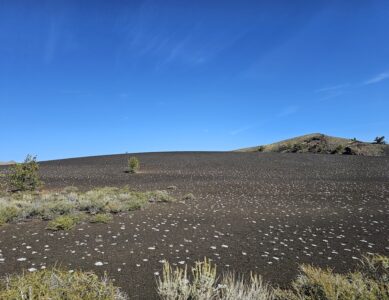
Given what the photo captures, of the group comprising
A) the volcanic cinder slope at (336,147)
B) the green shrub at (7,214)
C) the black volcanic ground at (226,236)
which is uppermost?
the volcanic cinder slope at (336,147)

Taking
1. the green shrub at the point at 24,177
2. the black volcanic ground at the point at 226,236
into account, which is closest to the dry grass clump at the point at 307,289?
the black volcanic ground at the point at 226,236

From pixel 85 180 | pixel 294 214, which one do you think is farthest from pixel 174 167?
pixel 294 214

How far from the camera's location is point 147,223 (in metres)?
12.8

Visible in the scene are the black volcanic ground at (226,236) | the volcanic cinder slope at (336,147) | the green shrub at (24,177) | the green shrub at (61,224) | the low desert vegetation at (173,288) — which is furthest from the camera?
the volcanic cinder slope at (336,147)

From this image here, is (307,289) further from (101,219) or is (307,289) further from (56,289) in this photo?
(101,219)

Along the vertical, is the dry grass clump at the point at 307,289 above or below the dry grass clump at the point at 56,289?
below

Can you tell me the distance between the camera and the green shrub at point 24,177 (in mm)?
22936

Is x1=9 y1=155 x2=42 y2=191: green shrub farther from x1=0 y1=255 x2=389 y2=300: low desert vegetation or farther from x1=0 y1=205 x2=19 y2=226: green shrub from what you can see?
x1=0 y1=255 x2=389 y2=300: low desert vegetation

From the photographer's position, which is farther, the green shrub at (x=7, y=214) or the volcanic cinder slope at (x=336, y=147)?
the volcanic cinder slope at (x=336, y=147)

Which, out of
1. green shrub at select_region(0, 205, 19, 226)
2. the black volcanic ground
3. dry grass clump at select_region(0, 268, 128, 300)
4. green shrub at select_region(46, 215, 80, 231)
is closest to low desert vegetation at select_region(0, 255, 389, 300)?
dry grass clump at select_region(0, 268, 128, 300)

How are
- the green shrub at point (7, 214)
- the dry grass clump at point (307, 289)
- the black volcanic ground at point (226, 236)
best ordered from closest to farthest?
the dry grass clump at point (307, 289) < the black volcanic ground at point (226, 236) < the green shrub at point (7, 214)

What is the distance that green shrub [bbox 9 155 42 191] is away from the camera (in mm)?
22936

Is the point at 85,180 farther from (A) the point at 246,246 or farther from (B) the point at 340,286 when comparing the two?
(B) the point at 340,286

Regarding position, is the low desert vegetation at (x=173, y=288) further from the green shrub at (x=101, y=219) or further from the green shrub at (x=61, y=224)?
the green shrub at (x=101, y=219)
